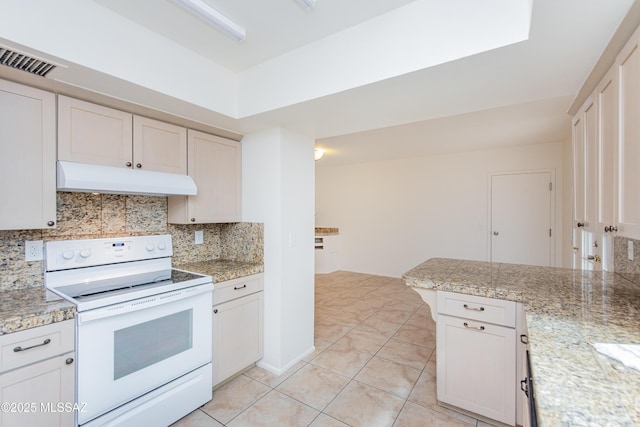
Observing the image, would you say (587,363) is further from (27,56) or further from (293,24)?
(27,56)

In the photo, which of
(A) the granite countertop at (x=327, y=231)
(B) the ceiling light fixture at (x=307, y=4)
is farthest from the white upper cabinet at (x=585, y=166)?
(A) the granite countertop at (x=327, y=231)

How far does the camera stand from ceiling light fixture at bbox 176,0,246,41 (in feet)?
4.63

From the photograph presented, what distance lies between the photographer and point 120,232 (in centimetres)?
221

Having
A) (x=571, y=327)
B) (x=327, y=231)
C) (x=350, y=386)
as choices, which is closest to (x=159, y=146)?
(x=350, y=386)

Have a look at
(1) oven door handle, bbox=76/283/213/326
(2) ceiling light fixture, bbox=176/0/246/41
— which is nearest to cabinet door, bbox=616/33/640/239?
(2) ceiling light fixture, bbox=176/0/246/41

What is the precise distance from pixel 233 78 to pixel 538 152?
447 cm

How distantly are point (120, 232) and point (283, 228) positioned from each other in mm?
1225

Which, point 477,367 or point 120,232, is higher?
point 120,232

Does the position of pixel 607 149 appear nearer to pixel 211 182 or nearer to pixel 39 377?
pixel 211 182

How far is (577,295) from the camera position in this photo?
5.16 feet

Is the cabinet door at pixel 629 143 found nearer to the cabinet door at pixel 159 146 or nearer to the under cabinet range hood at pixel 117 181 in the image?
the under cabinet range hood at pixel 117 181

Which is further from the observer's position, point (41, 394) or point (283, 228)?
point (283, 228)

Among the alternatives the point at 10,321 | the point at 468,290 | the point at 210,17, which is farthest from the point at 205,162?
the point at 468,290

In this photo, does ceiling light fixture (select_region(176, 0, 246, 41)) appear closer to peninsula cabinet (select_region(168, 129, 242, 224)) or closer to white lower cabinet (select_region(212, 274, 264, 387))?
peninsula cabinet (select_region(168, 129, 242, 224))
